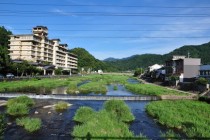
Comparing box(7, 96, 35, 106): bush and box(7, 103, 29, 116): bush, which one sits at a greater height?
box(7, 96, 35, 106): bush

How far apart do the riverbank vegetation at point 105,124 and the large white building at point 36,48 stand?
103177mm

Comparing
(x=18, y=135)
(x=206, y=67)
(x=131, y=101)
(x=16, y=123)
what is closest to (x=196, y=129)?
(x=18, y=135)

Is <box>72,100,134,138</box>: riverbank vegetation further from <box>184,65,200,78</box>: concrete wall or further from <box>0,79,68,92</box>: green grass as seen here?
<box>184,65,200,78</box>: concrete wall

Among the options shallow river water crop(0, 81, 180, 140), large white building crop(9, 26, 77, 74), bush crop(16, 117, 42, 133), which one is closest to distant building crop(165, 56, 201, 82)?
shallow river water crop(0, 81, 180, 140)

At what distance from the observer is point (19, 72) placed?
311ft

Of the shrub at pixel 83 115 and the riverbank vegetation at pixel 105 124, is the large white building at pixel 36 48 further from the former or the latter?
the shrub at pixel 83 115

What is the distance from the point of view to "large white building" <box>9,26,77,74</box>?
415 feet

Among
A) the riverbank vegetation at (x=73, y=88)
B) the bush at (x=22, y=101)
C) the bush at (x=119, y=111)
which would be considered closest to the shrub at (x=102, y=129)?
the bush at (x=119, y=111)

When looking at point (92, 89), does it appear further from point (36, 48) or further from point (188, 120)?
point (36, 48)

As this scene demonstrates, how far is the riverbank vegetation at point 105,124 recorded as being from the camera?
68.3ft

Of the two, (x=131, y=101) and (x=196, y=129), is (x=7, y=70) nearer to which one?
(x=131, y=101)

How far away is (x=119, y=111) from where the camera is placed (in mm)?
30016

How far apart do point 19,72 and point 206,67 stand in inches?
2542

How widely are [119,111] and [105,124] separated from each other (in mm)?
6922
